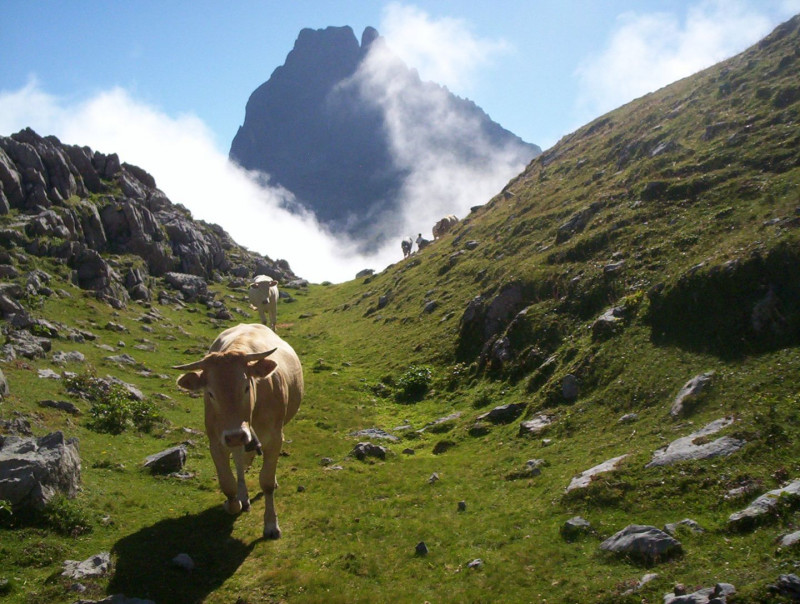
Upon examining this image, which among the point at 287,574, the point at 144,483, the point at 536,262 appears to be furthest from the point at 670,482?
the point at 536,262

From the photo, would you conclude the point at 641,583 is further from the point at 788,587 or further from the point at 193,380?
the point at 193,380

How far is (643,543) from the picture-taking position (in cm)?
999

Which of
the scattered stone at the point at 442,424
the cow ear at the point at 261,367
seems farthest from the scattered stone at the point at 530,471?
the cow ear at the point at 261,367

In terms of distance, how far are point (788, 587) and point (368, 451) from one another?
13.4 m

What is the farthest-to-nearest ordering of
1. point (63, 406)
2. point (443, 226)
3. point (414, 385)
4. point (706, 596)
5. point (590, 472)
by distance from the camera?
point (443, 226) → point (414, 385) → point (63, 406) → point (590, 472) → point (706, 596)

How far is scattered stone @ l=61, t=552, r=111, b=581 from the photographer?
31.7ft

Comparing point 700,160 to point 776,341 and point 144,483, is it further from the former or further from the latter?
point 144,483

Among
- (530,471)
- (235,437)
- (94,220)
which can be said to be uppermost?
(94,220)

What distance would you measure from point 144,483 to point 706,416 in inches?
606

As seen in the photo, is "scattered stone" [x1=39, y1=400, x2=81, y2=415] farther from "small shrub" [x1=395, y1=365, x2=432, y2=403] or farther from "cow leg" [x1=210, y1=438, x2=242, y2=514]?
"small shrub" [x1=395, y1=365, x2=432, y2=403]

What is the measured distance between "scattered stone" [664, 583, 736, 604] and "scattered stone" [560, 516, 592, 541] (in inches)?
120

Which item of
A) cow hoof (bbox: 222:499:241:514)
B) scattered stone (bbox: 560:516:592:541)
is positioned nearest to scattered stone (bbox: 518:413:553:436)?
scattered stone (bbox: 560:516:592:541)

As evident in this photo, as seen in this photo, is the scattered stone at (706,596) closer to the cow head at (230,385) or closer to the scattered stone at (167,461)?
the cow head at (230,385)

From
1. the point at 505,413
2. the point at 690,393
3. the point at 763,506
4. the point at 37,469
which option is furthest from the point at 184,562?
the point at 690,393
